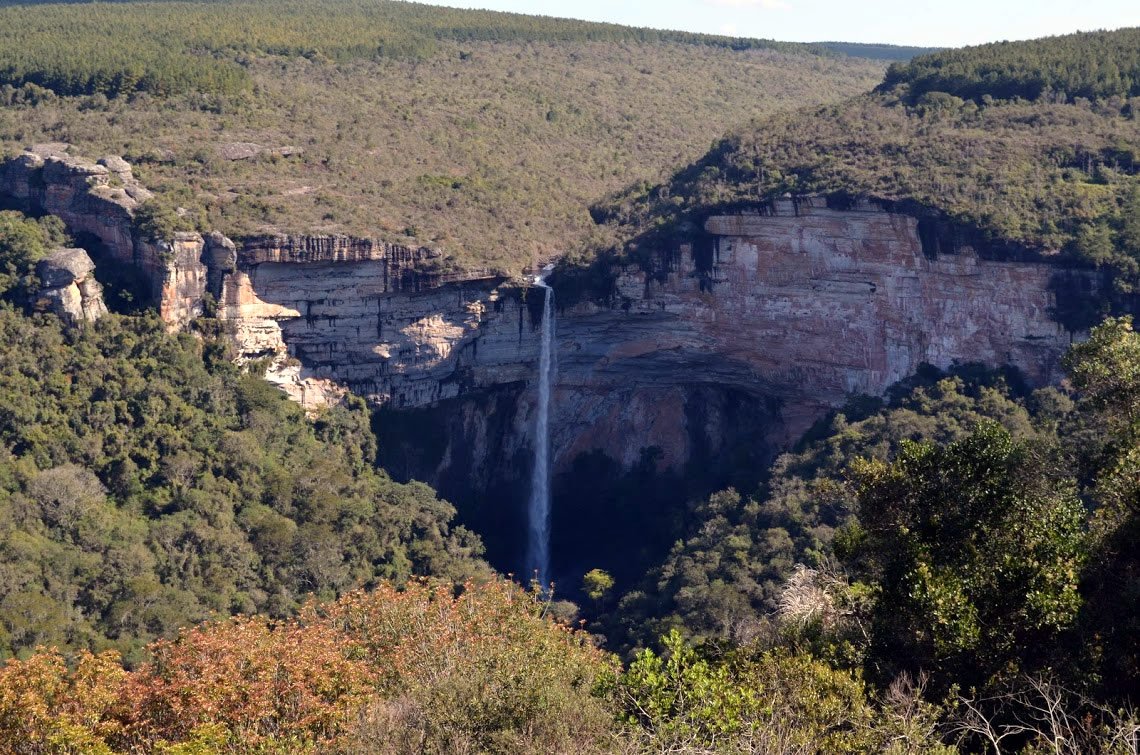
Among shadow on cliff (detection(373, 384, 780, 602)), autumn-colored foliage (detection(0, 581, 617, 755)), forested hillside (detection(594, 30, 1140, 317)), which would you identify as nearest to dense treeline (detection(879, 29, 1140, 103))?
forested hillside (detection(594, 30, 1140, 317))

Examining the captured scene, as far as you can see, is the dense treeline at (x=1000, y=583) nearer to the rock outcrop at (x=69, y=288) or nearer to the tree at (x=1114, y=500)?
the tree at (x=1114, y=500)

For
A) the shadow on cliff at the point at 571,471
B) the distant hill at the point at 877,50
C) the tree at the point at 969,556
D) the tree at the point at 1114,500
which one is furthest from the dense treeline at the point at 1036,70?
the distant hill at the point at 877,50

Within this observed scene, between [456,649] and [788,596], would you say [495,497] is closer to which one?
[788,596]

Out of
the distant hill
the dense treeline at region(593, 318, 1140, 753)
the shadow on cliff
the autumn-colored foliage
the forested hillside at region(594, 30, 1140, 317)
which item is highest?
the distant hill

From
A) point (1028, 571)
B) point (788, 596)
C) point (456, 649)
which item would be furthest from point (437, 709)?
point (788, 596)

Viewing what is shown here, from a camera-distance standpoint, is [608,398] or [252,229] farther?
[608,398]

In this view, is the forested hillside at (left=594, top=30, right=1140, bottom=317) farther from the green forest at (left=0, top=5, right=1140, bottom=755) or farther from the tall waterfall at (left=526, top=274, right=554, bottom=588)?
the tall waterfall at (left=526, top=274, right=554, bottom=588)
